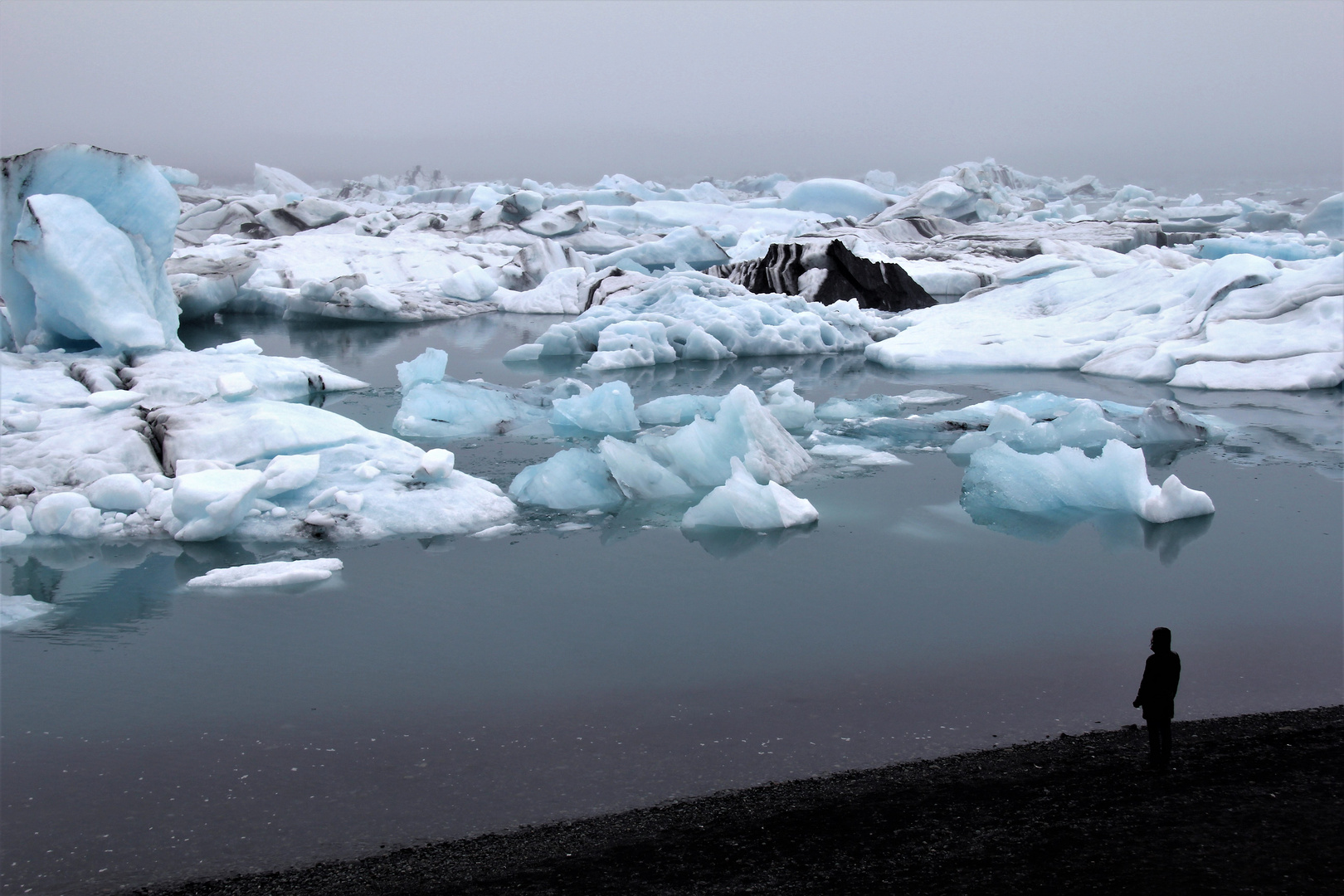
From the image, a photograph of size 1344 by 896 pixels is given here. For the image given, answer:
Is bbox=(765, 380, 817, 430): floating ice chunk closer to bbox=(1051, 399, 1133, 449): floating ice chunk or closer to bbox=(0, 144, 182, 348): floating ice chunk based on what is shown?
bbox=(1051, 399, 1133, 449): floating ice chunk

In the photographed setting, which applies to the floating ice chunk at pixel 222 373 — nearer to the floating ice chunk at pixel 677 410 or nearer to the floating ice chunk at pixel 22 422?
the floating ice chunk at pixel 22 422

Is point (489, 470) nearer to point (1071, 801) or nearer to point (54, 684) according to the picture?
point (54, 684)

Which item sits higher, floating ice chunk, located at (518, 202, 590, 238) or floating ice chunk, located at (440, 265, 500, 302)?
floating ice chunk, located at (518, 202, 590, 238)

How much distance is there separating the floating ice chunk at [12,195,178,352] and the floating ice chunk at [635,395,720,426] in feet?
11.5

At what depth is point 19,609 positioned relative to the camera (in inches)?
181

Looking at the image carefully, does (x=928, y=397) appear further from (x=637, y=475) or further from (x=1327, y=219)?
(x=1327, y=219)

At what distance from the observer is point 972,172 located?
84.4ft

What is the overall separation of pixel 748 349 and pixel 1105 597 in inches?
301

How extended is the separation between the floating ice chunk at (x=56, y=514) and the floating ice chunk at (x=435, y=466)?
1.62 meters

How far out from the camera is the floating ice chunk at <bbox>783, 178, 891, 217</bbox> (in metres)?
27.2

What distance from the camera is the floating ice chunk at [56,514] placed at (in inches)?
217

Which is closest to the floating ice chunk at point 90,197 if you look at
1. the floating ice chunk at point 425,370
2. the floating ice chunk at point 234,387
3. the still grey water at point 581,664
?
the floating ice chunk at point 425,370

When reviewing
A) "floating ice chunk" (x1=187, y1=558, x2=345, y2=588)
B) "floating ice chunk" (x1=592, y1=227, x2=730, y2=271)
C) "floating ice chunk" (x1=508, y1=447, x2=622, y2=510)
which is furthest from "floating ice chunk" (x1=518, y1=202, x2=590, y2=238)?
"floating ice chunk" (x1=187, y1=558, x2=345, y2=588)

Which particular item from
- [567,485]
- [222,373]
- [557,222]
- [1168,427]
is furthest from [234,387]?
[557,222]
